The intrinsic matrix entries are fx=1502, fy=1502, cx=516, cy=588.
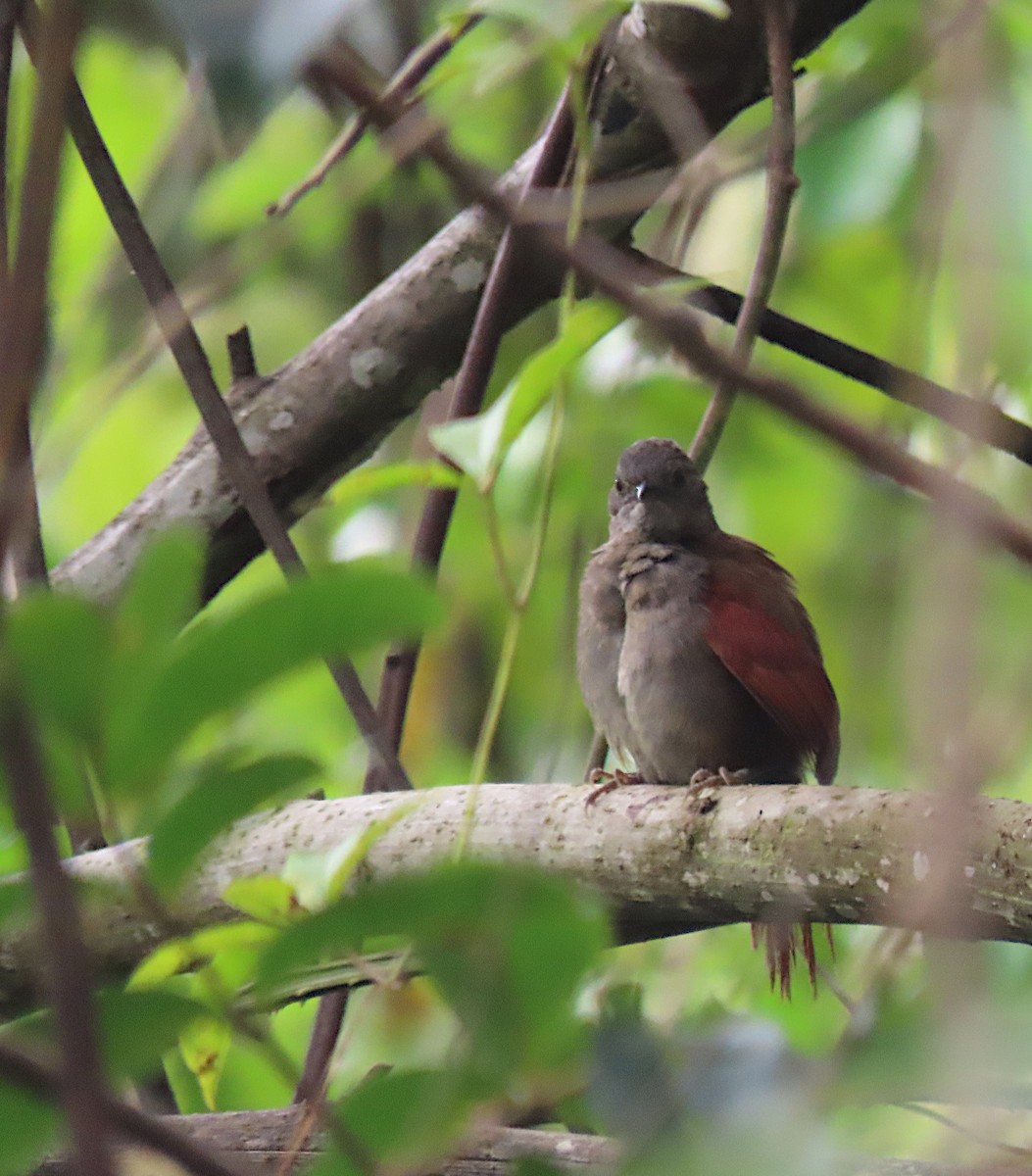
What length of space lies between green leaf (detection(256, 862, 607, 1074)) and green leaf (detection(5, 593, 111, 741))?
0.53 ft

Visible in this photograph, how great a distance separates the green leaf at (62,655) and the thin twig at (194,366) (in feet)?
4.58

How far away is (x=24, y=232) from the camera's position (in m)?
0.60

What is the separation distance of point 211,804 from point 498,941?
0.19 metres

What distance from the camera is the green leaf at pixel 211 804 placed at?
0.79 meters

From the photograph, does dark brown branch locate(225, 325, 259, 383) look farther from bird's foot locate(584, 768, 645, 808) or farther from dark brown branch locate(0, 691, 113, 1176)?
dark brown branch locate(0, 691, 113, 1176)

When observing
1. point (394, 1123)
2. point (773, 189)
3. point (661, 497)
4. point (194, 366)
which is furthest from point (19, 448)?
point (661, 497)

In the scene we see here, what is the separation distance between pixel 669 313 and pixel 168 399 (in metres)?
4.08

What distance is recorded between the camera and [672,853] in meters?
1.85

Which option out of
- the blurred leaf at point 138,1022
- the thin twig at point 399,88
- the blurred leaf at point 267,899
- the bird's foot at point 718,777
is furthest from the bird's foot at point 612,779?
the blurred leaf at point 138,1022

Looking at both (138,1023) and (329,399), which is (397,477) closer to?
(138,1023)

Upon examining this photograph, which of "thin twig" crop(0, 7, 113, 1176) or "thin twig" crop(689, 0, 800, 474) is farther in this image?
"thin twig" crop(689, 0, 800, 474)

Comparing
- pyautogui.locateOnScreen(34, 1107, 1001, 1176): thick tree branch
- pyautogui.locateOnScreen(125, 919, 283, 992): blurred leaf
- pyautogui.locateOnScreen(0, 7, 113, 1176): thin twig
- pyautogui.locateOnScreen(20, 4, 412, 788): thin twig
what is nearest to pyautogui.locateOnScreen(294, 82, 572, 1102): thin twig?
pyautogui.locateOnScreen(20, 4, 412, 788): thin twig

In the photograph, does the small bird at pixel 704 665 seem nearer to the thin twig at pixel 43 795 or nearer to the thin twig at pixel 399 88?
the thin twig at pixel 399 88

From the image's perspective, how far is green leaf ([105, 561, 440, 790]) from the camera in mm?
691
